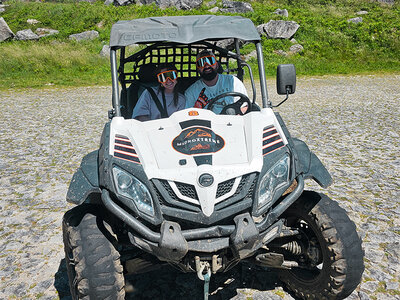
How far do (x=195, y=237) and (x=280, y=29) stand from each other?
21.0 metres

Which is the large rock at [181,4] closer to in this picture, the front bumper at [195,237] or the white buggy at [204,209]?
the white buggy at [204,209]

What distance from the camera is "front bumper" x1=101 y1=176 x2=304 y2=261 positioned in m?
2.44

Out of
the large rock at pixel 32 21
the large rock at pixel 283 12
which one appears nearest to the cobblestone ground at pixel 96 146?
the large rock at pixel 283 12

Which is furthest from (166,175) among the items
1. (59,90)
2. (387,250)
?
(59,90)

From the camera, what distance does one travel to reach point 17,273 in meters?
3.71

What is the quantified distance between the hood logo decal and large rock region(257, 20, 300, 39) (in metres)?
20.0

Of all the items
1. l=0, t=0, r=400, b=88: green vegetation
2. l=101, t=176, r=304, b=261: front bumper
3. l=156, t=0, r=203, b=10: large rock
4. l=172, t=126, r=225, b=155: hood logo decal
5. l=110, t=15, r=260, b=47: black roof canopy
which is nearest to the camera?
l=101, t=176, r=304, b=261: front bumper

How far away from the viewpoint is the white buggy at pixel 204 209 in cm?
253

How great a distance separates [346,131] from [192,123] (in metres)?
6.20

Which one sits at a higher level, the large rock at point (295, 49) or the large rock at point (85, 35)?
the large rock at point (295, 49)

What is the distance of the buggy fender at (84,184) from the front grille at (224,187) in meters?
0.90

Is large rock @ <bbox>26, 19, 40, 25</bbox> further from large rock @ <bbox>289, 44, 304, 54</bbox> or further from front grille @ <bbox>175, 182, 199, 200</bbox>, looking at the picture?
front grille @ <bbox>175, 182, 199, 200</bbox>

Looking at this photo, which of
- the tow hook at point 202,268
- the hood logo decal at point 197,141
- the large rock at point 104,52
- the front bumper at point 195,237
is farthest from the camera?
the large rock at point 104,52

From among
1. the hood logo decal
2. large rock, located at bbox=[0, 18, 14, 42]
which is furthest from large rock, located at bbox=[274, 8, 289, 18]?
the hood logo decal
